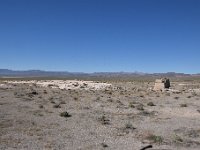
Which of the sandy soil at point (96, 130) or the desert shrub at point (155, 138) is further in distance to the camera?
the desert shrub at point (155, 138)

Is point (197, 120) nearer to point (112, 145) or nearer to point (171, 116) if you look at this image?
point (171, 116)

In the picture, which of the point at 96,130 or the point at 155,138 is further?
the point at 96,130

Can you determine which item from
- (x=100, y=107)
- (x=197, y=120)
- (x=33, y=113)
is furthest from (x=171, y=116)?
(x=33, y=113)

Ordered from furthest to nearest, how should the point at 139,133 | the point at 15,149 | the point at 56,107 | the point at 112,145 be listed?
the point at 56,107 → the point at 139,133 → the point at 112,145 → the point at 15,149

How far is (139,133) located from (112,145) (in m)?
3.40

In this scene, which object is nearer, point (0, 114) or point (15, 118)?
point (15, 118)

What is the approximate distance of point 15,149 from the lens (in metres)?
15.2

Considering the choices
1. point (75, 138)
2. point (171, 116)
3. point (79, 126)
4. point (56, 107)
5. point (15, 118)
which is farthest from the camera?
point (56, 107)

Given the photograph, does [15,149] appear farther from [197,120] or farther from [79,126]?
[197,120]

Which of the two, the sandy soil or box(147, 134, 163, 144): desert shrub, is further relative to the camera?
box(147, 134, 163, 144): desert shrub

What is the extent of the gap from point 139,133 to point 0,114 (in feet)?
33.7

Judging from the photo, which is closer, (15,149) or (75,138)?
(15,149)

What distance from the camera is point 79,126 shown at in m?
21.8

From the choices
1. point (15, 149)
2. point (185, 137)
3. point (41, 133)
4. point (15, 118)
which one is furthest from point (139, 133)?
point (15, 118)
